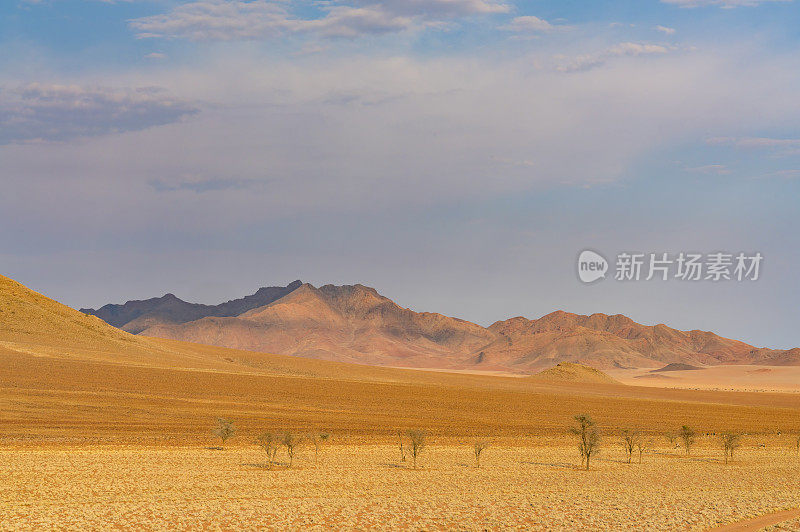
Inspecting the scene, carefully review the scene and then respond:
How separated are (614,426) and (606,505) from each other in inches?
1415

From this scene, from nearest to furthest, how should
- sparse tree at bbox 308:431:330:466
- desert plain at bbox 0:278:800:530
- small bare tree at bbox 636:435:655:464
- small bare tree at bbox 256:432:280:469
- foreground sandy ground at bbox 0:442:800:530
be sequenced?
foreground sandy ground at bbox 0:442:800:530, desert plain at bbox 0:278:800:530, small bare tree at bbox 256:432:280:469, sparse tree at bbox 308:431:330:466, small bare tree at bbox 636:435:655:464

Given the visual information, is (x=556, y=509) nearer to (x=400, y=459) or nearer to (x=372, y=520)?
(x=372, y=520)

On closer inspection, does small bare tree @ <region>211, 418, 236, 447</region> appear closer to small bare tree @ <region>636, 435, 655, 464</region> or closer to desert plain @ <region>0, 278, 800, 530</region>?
desert plain @ <region>0, 278, 800, 530</region>

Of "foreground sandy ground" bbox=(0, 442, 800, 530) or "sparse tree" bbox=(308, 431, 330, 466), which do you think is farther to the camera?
"sparse tree" bbox=(308, 431, 330, 466)

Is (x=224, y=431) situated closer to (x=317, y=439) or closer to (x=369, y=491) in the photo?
(x=317, y=439)

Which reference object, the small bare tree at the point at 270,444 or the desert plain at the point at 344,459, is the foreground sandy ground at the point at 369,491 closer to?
the desert plain at the point at 344,459

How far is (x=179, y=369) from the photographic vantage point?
84625 mm

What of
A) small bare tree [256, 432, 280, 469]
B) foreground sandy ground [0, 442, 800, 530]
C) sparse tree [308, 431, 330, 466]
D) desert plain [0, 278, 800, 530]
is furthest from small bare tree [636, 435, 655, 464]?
small bare tree [256, 432, 280, 469]

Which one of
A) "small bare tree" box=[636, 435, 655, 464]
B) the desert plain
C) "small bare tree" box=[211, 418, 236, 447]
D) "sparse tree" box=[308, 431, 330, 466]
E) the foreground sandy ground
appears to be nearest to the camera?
the foreground sandy ground

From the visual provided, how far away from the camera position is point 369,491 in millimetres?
25906

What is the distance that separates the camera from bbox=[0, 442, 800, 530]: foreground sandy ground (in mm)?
20609

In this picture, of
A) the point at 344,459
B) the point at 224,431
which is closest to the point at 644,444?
the point at 344,459

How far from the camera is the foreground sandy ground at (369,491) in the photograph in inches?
811

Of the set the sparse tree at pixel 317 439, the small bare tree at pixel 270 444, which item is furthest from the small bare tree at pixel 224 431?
the small bare tree at pixel 270 444
